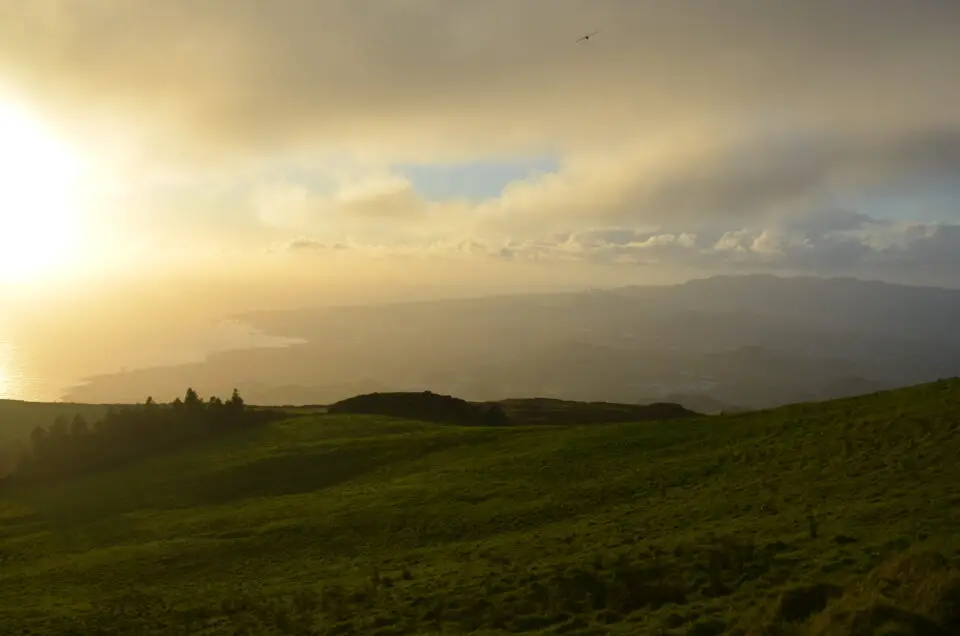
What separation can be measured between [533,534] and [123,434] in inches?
2532

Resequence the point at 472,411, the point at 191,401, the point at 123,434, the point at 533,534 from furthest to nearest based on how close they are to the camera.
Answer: the point at 472,411 < the point at 191,401 < the point at 123,434 < the point at 533,534

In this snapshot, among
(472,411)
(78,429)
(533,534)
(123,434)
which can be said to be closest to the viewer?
(533,534)

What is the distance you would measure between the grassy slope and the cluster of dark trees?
25.6 ft

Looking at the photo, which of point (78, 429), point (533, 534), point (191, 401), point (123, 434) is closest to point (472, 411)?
point (191, 401)

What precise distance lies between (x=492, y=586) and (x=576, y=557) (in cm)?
417

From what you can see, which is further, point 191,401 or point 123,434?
point 191,401

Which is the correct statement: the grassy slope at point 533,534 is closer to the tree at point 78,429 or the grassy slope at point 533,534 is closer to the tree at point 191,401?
the tree at point 78,429

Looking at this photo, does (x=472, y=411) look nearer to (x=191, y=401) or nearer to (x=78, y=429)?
(x=191, y=401)

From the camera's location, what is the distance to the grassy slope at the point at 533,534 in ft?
71.0

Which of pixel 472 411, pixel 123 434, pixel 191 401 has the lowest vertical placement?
pixel 472 411

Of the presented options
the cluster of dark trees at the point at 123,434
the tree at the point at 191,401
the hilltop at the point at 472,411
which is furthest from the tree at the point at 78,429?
the hilltop at the point at 472,411

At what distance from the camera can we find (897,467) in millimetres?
32500

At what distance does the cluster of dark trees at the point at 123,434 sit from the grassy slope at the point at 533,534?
7.80 m

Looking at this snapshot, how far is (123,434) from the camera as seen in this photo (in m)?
76.5
